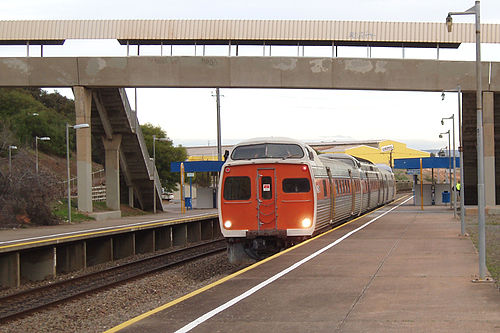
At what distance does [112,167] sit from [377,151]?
78.1m

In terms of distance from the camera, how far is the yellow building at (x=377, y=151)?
355ft

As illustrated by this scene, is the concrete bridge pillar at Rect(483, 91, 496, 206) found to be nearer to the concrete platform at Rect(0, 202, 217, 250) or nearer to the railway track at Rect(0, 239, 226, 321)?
the concrete platform at Rect(0, 202, 217, 250)

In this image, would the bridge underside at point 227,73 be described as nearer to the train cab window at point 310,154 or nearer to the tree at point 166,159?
the train cab window at point 310,154

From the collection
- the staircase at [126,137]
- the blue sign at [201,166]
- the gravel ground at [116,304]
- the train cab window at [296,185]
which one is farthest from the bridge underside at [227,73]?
the blue sign at [201,166]

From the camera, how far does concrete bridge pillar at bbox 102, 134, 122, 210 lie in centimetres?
3750

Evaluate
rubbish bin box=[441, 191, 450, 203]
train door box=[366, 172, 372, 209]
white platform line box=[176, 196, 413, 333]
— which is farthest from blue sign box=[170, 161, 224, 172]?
white platform line box=[176, 196, 413, 333]

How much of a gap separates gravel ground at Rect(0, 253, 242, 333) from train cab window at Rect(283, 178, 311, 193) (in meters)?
3.19

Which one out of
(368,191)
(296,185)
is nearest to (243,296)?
(296,185)

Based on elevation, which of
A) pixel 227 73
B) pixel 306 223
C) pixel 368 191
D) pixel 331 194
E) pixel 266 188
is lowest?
pixel 306 223

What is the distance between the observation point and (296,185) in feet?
58.3

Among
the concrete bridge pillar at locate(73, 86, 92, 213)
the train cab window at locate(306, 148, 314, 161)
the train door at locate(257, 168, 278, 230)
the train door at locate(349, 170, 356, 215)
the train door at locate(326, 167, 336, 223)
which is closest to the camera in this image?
the train door at locate(257, 168, 278, 230)

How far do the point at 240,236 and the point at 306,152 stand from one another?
3.16m

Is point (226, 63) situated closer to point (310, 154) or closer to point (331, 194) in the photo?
point (331, 194)

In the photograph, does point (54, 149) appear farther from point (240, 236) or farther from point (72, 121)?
point (240, 236)
